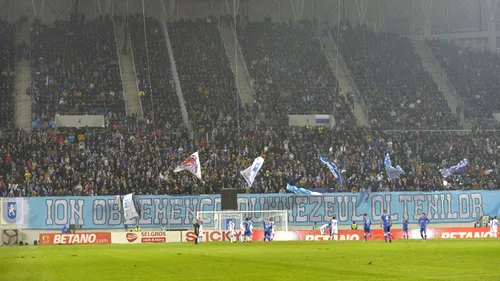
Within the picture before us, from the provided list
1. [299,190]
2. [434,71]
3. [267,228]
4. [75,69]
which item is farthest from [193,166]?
[434,71]

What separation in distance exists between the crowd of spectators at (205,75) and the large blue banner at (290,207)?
11.2m

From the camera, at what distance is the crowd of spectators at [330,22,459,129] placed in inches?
2965

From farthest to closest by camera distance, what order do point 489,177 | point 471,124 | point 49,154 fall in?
1. point 471,124
2. point 489,177
3. point 49,154

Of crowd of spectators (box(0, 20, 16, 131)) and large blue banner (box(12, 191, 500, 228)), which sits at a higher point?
crowd of spectators (box(0, 20, 16, 131))

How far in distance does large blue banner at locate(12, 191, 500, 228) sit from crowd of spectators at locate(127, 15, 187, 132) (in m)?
11.3

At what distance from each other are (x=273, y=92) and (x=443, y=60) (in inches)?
731

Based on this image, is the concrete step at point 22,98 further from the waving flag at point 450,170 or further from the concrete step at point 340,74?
the waving flag at point 450,170

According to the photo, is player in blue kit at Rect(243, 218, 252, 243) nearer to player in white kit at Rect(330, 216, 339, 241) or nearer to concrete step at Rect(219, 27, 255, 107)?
player in white kit at Rect(330, 216, 339, 241)

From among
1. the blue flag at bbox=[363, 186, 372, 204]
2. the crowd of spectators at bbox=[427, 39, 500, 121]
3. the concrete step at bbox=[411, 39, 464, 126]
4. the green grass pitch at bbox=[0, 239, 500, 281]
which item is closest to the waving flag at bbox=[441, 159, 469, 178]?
the blue flag at bbox=[363, 186, 372, 204]

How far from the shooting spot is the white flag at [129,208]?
190 feet

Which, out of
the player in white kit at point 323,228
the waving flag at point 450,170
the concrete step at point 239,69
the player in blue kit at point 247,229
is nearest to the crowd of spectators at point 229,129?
the concrete step at point 239,69

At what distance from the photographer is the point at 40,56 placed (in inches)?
2990

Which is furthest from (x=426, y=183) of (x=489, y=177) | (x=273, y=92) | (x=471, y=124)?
(x=273, y=92)

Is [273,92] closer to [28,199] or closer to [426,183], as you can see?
[426,183]
